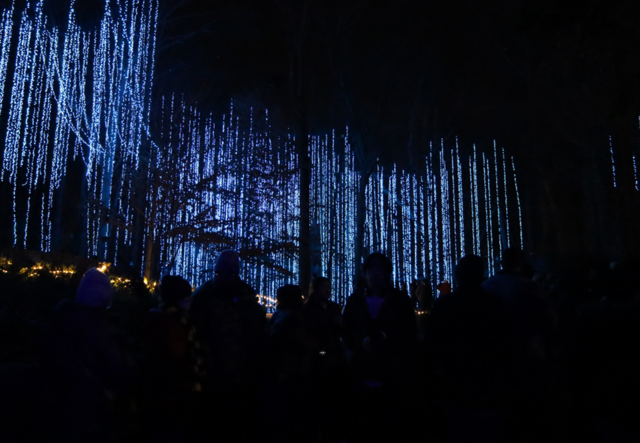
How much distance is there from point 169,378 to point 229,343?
20.9 inches

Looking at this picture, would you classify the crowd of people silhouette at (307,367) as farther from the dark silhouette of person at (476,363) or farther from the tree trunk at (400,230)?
the tree trunk at (400,230)

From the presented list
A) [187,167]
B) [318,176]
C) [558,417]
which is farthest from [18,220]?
[558,417]

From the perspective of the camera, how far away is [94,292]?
295cm

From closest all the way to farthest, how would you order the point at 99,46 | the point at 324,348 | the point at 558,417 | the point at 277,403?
the point at 277,403
the point at 324,348
the point at 558,417
the point at 99,46

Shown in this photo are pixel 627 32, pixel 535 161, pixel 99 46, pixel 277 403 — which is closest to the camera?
pixel 277 403

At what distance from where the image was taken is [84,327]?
9.21ft

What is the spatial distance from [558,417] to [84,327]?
466cm

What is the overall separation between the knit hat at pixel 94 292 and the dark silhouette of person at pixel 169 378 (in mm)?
442

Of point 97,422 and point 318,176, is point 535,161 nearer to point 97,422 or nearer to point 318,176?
point 318,176

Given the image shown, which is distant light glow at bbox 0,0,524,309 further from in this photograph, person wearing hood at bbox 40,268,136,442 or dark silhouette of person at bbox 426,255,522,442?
dark silhouette of person at bbox 426,255,522,442

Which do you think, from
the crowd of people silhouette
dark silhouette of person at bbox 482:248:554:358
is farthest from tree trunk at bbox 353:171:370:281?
dark silhouette of person at bbox 482:248:554:358

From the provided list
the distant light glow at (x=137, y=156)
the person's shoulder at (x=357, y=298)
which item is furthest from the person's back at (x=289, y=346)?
the distant light glow at (x=137, y=156)

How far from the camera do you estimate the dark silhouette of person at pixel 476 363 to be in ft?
9.78

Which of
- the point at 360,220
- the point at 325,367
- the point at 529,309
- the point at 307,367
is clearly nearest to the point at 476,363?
the point at 529,309
